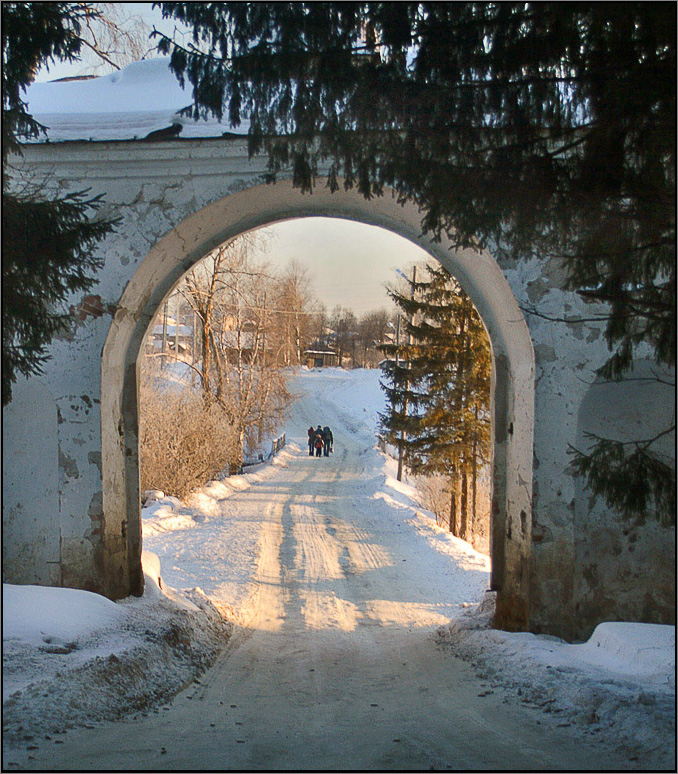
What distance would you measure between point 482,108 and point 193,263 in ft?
14.5

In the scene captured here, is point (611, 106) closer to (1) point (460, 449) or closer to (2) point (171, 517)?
(2) point (171, 517)

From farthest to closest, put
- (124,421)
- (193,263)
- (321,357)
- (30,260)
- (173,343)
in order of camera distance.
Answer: (321,357) → (173,343) → (193,263) → (124,421) → (30,260)

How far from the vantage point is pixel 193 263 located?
662cm

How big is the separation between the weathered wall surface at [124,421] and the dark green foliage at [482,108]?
7.62 feet

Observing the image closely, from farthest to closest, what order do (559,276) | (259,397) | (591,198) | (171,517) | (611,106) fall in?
(259,397)
(171,517)
(559,276)
(591,198)
(611,106)

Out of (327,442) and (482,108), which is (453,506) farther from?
(482,108)

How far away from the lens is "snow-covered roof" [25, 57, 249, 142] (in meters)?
5.47

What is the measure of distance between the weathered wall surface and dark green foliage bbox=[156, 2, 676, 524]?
2323 mm

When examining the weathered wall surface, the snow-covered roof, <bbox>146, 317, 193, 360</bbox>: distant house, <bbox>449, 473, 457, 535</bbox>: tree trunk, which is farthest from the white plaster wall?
<bbox>449, 473, 457, 535</bbox>: tree trunk

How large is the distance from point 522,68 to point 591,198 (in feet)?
2.31

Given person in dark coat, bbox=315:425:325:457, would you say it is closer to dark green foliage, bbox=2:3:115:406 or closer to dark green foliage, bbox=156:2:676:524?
dark green foliage, bbox=2:3:115:406

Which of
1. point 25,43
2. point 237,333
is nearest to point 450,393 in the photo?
point 237,333

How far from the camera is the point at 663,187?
2.73m

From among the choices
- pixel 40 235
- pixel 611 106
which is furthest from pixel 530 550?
pixel 40 235
